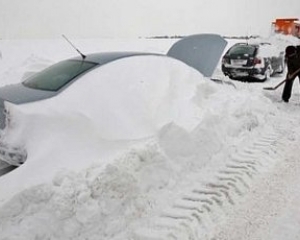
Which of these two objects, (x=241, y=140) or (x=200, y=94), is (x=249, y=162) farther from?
(x=200, y=94)

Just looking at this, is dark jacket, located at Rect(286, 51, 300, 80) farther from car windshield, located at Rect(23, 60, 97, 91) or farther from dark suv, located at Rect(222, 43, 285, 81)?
car windshield, located at Rect(23, 60, 97, 91)

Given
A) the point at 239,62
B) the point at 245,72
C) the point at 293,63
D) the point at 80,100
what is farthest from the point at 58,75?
the point at 239,62

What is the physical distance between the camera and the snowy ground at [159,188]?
3.62 m

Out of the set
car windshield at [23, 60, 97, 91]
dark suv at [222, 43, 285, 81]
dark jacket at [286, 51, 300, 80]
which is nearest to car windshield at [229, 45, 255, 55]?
dark suv at [222, 43, 285, 81]

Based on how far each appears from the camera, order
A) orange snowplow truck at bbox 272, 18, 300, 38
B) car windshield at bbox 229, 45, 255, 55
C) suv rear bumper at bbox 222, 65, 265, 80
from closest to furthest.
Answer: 1. suv rear bumper at bbox 222, 65, 265, 80
2. car windshield at bbox 229, 45, 255, 55
3. orange snowplow truck at bbox 272, 18, 300, 38

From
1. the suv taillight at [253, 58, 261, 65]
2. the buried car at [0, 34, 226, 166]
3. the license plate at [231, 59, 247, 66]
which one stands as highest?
the buried car at [0, 34, 226, 166]

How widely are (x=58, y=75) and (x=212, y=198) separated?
2.74 m

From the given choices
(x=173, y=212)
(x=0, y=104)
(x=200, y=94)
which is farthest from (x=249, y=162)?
(x=0, y=104)

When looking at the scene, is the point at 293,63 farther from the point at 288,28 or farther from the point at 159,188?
the point at 288,28

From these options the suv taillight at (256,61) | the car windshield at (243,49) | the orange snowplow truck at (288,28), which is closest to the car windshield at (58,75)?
the suv taillight at (256,61)

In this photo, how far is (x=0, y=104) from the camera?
16.0 ft

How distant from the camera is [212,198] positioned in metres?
4.35

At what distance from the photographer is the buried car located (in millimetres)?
4559

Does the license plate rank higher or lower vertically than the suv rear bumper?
higher
